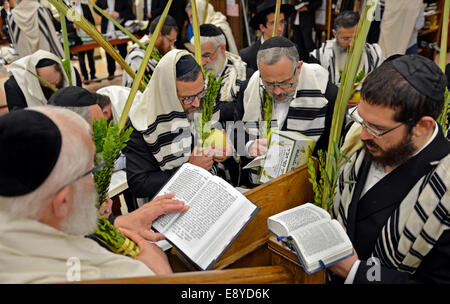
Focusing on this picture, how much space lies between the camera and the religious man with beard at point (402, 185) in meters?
1.40

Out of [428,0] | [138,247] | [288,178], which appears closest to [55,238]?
[138,247]

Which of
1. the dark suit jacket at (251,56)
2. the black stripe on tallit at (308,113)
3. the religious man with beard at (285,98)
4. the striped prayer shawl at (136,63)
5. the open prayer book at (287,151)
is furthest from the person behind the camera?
the dark suit jacket at (251,56)

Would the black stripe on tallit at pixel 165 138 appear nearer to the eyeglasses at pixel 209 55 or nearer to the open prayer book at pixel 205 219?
the open prayer book at pixel 205 219

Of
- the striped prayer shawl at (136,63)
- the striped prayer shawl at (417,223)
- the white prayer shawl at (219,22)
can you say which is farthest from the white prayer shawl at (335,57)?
the striped prayer shawl at (417,223)

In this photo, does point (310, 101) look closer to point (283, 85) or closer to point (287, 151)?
point (283, 85)

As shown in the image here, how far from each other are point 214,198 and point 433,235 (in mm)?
866

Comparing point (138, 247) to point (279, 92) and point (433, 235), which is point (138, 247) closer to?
point (433, 235)

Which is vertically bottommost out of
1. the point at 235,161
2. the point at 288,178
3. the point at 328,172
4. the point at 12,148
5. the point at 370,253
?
the point at 235,161

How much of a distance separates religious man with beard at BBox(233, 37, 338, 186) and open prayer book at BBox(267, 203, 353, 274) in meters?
0.97

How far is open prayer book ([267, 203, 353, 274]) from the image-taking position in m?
1.29

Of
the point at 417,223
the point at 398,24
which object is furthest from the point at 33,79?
the point at 398,24

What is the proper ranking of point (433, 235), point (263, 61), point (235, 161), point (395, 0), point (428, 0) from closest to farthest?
point (433, 235), point (263, 61), point (235, 161), point (395, 0), point (428, 0)

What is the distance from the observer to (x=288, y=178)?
1854 millimetres

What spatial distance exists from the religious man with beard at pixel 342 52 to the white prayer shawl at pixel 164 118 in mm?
2156
